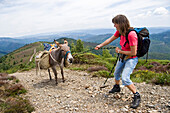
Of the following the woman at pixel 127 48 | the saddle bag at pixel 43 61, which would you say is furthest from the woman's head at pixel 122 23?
the saddle bag at pixel 43 61

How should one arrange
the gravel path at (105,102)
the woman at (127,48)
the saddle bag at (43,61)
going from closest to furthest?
1. the woman at (127,48)
2. the gravel path at (105,102)
3. the saddle bag at (43,61)

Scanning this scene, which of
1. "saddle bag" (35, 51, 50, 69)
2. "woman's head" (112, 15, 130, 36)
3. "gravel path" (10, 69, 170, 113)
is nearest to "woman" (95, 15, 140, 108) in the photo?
"woman's head" (112, 15, 130, 36)

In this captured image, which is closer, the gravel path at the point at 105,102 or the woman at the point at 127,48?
the woman at the point at 127,48

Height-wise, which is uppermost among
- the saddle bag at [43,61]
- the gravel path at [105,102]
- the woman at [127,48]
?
the woman at [127,48]

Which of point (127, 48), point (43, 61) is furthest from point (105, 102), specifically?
point (43, 61)

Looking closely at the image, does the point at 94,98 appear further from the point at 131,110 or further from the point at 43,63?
the point at 43,63

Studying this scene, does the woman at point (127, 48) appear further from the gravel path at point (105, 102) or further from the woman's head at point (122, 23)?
the gravel path at point (105, 102)

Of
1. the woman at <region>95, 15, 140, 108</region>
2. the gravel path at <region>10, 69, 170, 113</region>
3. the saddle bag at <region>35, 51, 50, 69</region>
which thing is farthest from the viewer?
the saddle bag at <region>35, 51, 50, 69</region>

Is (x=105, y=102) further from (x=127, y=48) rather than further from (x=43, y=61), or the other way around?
(x=43, y=61)

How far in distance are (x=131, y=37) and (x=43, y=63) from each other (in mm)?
6462

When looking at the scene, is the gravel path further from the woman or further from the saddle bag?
the saddle bag

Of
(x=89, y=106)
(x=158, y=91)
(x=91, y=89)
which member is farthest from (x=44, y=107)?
(x=158, y=91)

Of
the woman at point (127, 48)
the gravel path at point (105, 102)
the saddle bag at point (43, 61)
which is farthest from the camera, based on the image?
the saddle bag at point (43, 61)

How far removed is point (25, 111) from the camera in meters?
5.10
